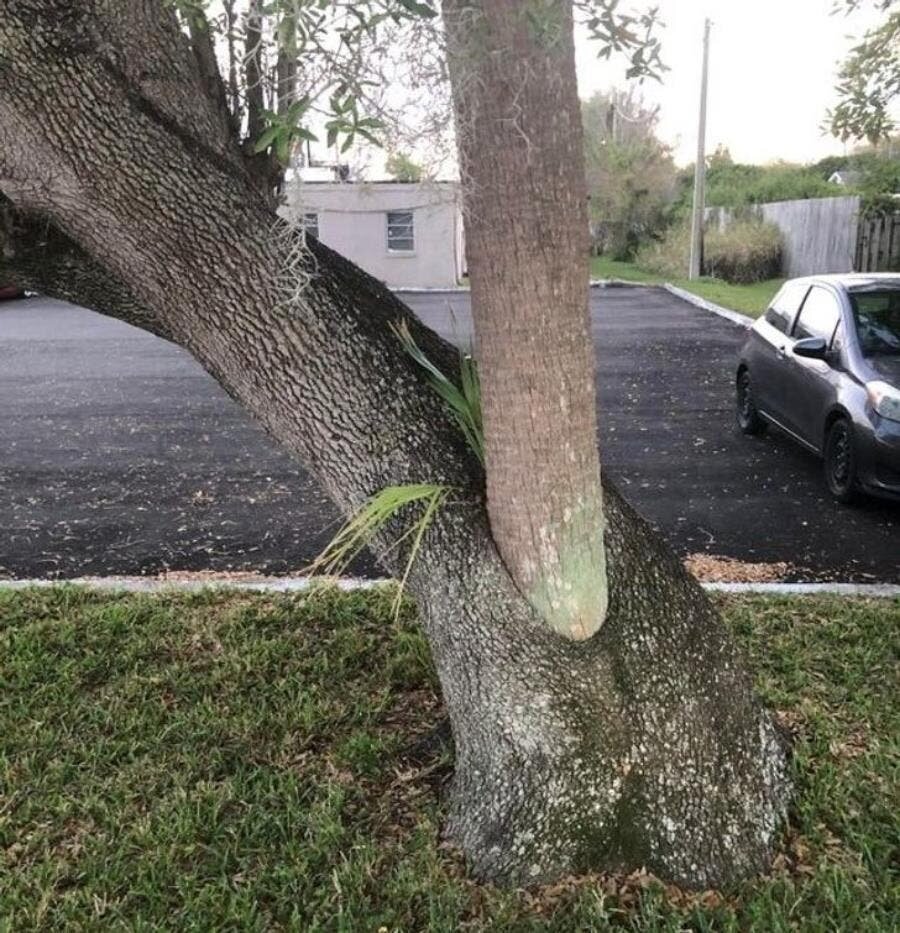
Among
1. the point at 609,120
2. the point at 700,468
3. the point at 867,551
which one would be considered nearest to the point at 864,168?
the point at 700,468

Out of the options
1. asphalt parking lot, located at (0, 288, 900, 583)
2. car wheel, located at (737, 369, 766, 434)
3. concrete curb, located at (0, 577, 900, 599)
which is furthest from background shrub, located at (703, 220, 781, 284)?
concrete curb, located at (0, 577, 900, 599)

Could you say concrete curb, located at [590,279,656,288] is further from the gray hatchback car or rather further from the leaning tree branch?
the leaning tree branch

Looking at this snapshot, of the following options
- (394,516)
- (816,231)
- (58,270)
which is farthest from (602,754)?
(816,231)

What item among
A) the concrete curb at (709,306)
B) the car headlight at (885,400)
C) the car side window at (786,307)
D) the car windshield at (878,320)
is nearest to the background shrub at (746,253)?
the concrete curb at (709,306)

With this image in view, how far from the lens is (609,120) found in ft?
8.36

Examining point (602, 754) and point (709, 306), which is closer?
point (602, 754)

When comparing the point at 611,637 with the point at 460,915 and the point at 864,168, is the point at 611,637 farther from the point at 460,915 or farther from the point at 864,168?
the point at 864,168

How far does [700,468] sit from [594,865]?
5.33 m

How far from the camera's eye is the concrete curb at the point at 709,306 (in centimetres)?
1755

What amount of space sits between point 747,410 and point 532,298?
22.6 ft

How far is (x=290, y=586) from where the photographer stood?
16.9 feet

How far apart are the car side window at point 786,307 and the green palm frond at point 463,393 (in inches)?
226

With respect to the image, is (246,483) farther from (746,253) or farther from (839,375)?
(746,253)

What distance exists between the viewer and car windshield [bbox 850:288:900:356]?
6.80m
